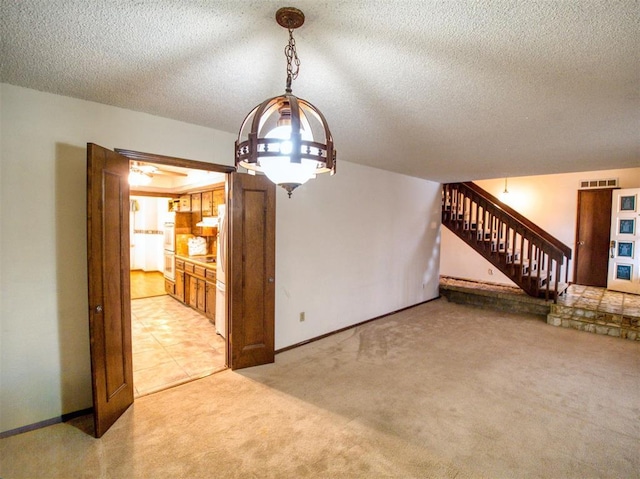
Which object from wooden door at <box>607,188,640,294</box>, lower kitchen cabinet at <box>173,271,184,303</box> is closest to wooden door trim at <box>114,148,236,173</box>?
lower kitchen cabinet at <box>173,271,184,303</box>

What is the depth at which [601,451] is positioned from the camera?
213cm

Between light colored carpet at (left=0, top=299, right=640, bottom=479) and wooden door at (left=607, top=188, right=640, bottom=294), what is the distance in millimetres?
3236

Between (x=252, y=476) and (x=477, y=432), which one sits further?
(x=477, y=432)

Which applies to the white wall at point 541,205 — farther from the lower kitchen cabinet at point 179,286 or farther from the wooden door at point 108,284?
the wooden door at point 108,284

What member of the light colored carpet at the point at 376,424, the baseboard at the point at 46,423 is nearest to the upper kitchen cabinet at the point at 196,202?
the light colored carpet at the point at 376,424

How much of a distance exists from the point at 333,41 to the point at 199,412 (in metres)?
2.81

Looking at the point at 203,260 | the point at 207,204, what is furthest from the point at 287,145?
the point at 207,204

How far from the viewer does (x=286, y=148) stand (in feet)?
3.91

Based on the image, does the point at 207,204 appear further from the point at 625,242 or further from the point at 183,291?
the point at 625,242

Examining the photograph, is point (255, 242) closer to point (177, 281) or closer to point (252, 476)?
point (252, 476)

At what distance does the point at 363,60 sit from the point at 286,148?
0.95 meters

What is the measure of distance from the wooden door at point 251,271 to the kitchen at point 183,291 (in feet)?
1.26

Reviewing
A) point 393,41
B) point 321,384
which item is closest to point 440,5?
point 393,41

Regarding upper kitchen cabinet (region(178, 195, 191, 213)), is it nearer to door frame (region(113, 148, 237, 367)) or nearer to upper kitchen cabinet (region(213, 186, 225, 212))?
upper kitchen cabinet (region(213, 186, 225, 212))
